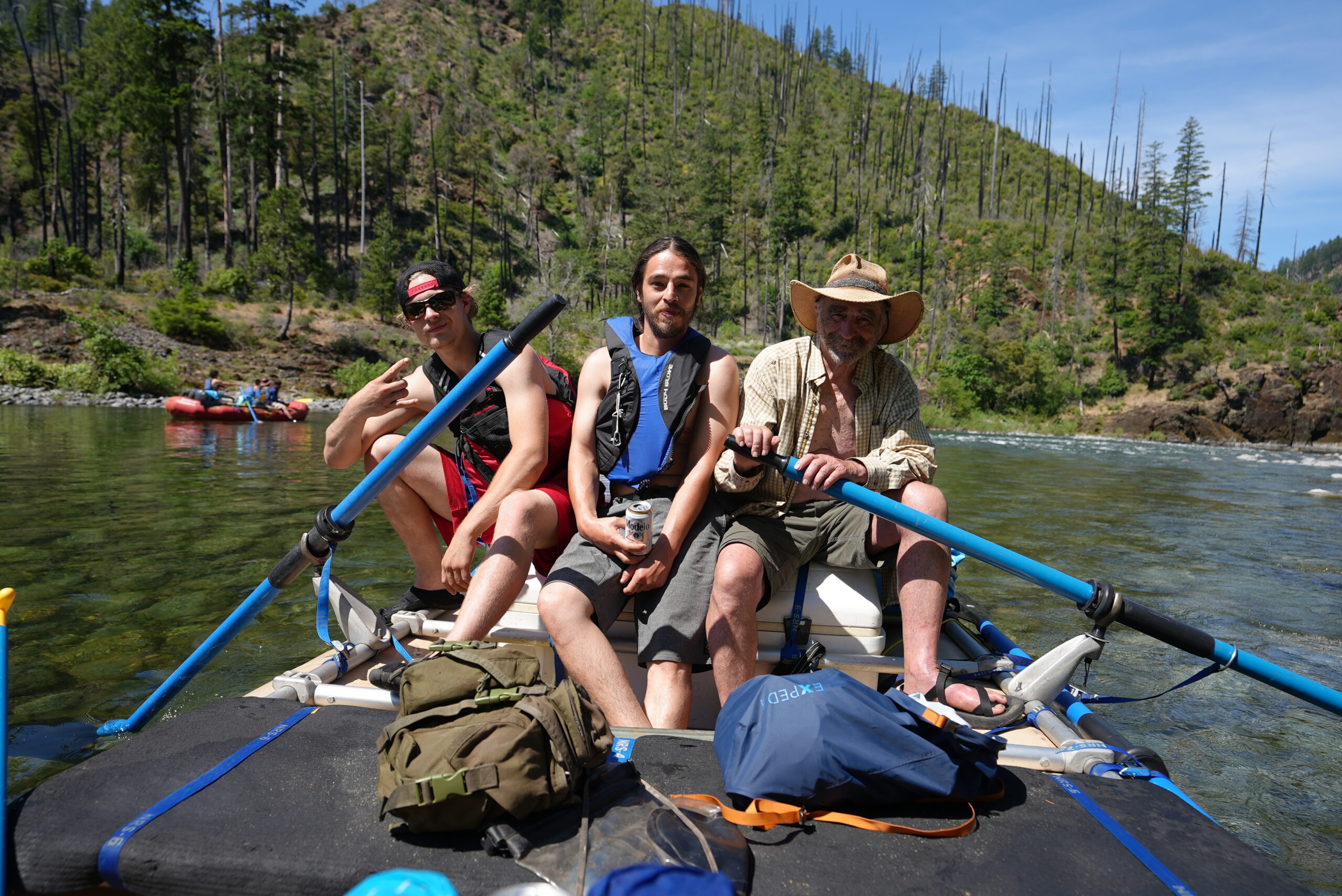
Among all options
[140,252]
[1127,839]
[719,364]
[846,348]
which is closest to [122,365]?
[140,252]

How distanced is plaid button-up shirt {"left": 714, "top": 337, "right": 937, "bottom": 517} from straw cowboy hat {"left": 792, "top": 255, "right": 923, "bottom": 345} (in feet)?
0.60

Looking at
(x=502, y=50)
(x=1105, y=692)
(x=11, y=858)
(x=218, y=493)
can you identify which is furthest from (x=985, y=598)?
(x=502, y=50)

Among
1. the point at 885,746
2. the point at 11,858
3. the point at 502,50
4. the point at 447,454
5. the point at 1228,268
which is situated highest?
the point at 502,50

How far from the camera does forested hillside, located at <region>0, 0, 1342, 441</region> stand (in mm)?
39750

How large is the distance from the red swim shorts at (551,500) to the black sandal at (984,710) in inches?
60.9

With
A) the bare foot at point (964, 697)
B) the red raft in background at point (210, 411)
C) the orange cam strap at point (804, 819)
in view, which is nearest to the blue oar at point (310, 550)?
the orange cam strap at point (804, 819)

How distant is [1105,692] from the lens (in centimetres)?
427

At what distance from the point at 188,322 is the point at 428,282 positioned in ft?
109

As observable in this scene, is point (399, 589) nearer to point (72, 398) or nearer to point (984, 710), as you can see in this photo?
point (984, 710)

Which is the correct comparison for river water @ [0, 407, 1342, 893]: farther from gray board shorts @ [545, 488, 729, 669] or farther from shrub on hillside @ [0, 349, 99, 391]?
shrub on hillside @ [0, 349, 99, 391]

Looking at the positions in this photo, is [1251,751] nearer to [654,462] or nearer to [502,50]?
[654,462]

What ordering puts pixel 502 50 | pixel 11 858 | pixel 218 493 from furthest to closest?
pixel 502 50, pixel 218 493, pixel 11 858

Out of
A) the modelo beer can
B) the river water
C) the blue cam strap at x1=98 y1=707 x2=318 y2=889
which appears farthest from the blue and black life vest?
the river water

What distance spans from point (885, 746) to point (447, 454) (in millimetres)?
2630
